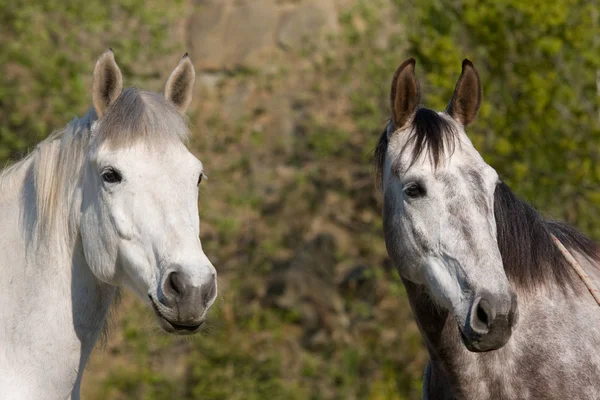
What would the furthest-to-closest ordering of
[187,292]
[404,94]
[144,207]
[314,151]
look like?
[314,151]
[404,94]
[144,207]
[187,292]

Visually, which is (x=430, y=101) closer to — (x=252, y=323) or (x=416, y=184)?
(x=252, y=323)

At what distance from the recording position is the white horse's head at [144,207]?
329 cm

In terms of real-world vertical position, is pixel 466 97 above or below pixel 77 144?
above

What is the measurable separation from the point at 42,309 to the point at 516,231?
2.13m

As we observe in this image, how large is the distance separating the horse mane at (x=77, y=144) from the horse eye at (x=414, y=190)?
1.05 meters

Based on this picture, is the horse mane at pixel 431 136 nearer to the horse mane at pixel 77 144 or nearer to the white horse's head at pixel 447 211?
the white horse's head at pixel 447 211

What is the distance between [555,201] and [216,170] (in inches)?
192

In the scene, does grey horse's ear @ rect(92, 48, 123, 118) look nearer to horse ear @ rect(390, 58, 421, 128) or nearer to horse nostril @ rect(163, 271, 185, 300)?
horse nostril @ rect(163, 271, 185, 300)

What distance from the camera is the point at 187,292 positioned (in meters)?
3.25

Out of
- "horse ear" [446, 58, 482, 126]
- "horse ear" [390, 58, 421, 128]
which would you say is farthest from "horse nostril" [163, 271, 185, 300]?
"horse ear" [446, 58, 482, 126]

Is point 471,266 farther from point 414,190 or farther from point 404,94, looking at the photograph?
point 404,94

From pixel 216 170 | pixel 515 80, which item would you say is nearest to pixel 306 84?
pixel 216 170

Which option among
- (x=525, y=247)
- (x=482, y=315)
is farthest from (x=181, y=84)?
(x=525, y=247)

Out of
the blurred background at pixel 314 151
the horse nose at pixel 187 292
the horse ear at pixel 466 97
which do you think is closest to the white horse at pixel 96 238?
the horse nose at pixel 187 292
